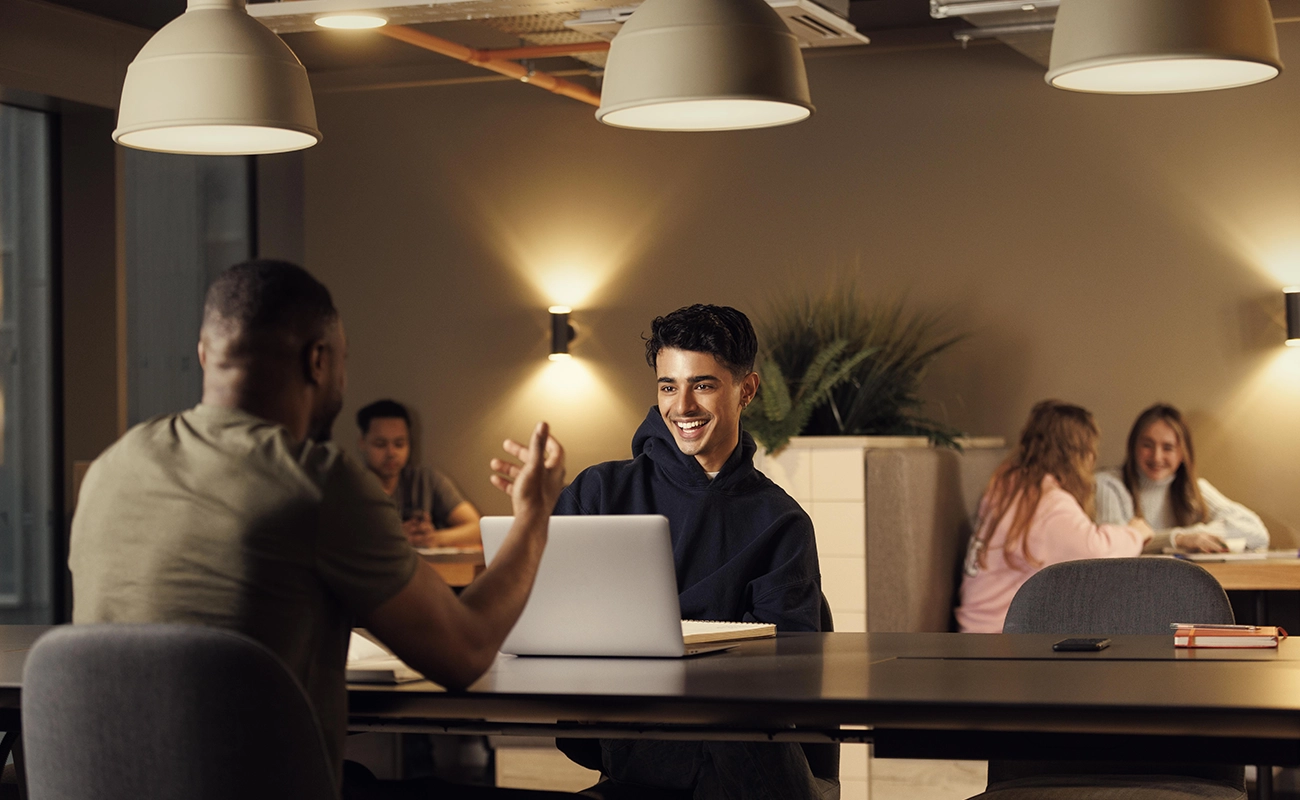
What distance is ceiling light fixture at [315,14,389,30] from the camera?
11.6 ft

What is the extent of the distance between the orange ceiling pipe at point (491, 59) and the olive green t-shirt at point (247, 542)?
3801mm

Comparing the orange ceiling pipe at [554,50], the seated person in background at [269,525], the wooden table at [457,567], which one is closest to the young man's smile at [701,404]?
the seated person in background at [269,525]

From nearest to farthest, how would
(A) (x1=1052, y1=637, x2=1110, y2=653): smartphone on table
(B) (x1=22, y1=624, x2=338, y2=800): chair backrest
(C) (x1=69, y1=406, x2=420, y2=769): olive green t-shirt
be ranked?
(B) (x1=22, y1=624, x2=338, y2=800): chair backrest, (C) (x1=69, y1=406, x2=420, y2=769): olive green t-shirt, (A) (x1=1052, y1=637, x2=1110, y2=653): smartphone on table

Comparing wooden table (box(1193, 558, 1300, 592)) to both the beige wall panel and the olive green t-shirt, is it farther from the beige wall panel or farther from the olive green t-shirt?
the beige wall panel

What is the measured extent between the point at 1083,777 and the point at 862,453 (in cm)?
248

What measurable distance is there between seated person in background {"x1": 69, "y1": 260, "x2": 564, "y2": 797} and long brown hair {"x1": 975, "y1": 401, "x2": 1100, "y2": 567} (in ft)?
12.2

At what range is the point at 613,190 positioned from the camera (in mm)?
7543

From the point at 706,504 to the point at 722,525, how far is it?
51mm

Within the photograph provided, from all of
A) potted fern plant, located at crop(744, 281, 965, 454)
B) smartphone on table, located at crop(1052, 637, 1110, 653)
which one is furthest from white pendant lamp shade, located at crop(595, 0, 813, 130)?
potted fern plant, located at crop(744, 281, 965, 454)

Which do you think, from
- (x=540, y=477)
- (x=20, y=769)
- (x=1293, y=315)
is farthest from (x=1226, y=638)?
(x=1293, y=315)

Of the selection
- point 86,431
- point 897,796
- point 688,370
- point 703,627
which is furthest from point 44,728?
point 86,431

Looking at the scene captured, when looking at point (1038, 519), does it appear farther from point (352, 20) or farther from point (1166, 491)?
point (352, 20)

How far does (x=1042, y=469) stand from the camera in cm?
529

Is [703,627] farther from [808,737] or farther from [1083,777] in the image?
[1083,777]
